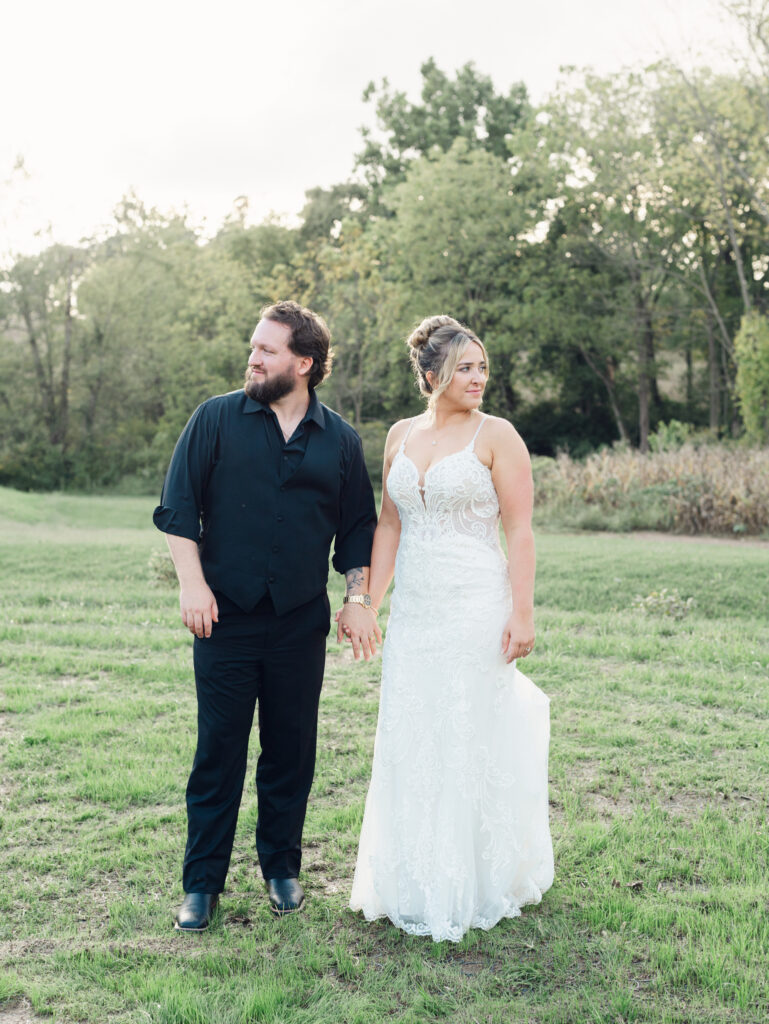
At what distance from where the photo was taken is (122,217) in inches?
2253

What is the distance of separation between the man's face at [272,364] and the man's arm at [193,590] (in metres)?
0.63

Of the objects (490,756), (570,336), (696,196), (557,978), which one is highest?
(696,196)

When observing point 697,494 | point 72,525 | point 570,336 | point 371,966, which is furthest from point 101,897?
point 570,336

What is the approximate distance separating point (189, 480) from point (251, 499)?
0.24 meters

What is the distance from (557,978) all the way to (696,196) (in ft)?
89.8

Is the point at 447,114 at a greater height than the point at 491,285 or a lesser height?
greater

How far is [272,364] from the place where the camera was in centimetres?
352

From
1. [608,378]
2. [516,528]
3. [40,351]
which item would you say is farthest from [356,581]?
[40,351]

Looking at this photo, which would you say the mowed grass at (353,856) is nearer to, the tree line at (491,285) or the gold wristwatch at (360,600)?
the gold wristwatch at (360,600)

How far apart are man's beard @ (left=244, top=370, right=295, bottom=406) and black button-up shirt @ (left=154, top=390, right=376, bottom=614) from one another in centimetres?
3

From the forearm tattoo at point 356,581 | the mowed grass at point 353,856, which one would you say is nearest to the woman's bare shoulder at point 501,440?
the forearm tattoo at point 356,581

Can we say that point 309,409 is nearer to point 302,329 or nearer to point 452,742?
point 302,329

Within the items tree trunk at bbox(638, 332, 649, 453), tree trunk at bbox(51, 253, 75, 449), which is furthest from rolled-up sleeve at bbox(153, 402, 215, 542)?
tree trunk at bbox(51, 253, 75, 449)

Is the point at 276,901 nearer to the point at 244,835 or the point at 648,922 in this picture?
the point at 244,835
